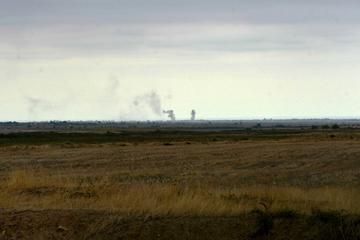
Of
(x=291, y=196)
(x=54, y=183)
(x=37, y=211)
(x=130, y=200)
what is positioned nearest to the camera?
→ (x=37, y=211)

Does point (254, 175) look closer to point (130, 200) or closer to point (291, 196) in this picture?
point (291, 196)

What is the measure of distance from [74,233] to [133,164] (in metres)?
26.4

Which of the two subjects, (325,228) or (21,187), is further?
(21,187)

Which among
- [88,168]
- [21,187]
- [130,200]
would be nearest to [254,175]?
[88,168]

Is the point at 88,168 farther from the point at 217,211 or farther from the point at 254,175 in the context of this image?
the point at 217,211

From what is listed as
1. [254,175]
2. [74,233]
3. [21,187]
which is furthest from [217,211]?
[254,175]

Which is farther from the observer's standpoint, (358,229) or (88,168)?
(88,168)

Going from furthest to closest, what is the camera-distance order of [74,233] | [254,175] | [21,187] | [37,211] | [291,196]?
[254,175] → [21,187] → [291,196] → [37,211] → [74,233]

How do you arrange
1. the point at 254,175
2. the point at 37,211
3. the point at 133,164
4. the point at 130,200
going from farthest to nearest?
the point at 133,164
the point at 254,175
the point at 130,200
the point at 37,211

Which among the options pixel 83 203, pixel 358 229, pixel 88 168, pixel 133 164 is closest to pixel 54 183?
pixel 83 203

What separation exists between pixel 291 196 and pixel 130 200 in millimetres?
4443

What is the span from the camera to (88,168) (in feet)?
115

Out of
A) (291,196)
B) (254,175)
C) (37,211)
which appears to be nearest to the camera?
(37,211)

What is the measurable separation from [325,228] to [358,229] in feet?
1.91
